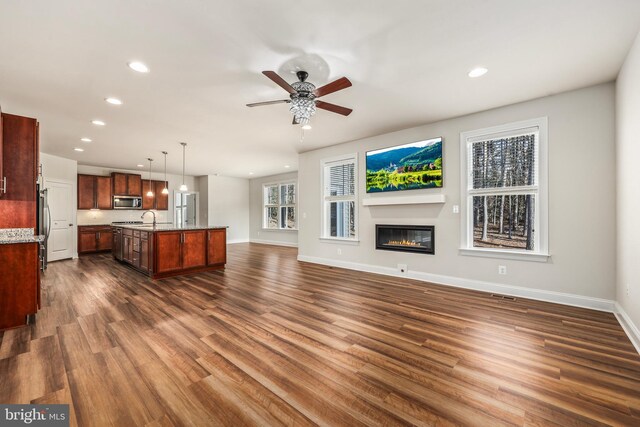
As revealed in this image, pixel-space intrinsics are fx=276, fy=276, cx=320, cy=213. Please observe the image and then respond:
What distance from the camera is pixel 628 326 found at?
2.65 metres

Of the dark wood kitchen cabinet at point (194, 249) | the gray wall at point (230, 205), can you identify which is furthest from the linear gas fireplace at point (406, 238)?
the gray wall at point (230, 205)

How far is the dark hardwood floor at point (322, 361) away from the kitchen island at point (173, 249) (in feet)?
3.70

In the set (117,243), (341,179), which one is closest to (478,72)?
(341,179)

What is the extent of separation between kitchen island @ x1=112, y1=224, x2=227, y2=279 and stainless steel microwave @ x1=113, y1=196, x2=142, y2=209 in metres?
3.12

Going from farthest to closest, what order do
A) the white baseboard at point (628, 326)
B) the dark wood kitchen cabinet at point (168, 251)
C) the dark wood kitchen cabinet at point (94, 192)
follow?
the dark wood kitchen cabinet at point (94, 192) < the dark wood kitchen cabinet at point (168, 251) < the white baseboard at point (628, 326)

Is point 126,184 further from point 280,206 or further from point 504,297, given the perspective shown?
point 504,297

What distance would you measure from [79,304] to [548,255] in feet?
19.7

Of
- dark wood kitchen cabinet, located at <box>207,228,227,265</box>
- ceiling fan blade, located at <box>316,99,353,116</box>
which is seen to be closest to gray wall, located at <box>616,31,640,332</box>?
ceiling fan blade, located at <box>316,99,353,116</box>

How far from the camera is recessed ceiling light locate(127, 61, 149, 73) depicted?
278 cm

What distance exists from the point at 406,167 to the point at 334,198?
183 cm

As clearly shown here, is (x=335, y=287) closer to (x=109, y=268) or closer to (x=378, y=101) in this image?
(x=378, y=101)

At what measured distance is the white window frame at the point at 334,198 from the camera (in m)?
5.68

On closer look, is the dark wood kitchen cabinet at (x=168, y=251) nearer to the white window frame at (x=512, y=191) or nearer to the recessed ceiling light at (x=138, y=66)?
the recessed ceiling light at (x=138, y=66)

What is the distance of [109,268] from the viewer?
5801 mm
